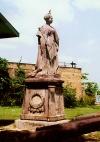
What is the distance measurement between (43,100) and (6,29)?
2927 mm

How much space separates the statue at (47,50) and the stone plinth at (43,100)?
0.23 metres

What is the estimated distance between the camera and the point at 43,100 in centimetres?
1200

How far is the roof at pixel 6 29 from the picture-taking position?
8727mm

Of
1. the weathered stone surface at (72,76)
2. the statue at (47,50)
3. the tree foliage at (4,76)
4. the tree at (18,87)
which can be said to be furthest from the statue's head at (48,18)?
the weathered stone surface at (72,76)

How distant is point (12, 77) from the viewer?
3388 cm

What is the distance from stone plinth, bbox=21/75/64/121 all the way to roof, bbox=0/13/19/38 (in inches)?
76.1

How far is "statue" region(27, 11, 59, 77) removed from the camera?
12258 mm

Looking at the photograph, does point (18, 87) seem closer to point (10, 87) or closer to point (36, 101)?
point (10, 87)

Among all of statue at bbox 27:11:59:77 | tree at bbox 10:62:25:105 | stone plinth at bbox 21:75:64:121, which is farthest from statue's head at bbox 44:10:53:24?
tree at bbox 10:62:25:105

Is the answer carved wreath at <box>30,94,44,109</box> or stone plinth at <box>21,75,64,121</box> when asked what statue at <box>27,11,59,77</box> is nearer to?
stone plinth at <box>21,75,64,121</box>

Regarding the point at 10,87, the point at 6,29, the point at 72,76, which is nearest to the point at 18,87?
the point at 10,87

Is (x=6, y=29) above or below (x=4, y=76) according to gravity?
below

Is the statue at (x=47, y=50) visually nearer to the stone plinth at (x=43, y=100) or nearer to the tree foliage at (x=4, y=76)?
the stone plinth at (x=43, y=100)

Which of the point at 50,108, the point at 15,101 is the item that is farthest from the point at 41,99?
the point at 15,101
